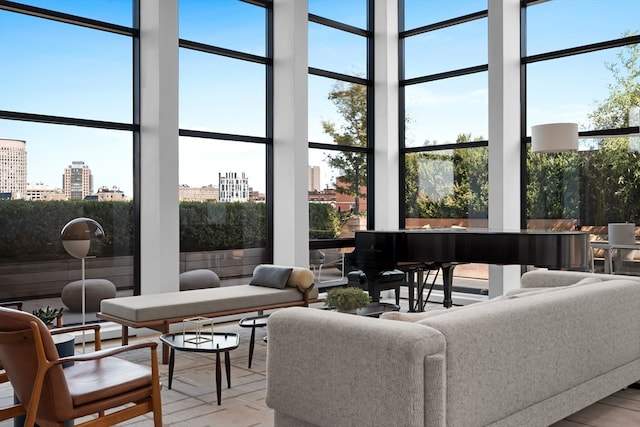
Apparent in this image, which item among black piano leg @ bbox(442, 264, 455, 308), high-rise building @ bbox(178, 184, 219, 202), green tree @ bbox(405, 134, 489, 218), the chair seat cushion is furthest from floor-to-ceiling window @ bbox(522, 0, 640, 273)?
the chair seat cushion

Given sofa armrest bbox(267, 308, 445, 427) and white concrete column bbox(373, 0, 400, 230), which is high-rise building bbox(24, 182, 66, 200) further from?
white concrete column bbox(373, 0, 400, 230)

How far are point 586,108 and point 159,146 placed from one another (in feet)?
17.6

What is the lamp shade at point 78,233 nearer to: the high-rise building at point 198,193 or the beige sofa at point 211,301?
the beige sofa at point 211,301

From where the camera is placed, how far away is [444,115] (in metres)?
9.19

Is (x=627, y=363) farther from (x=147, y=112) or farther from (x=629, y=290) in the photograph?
(x=147, y=112)

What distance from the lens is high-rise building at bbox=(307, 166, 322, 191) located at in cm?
887

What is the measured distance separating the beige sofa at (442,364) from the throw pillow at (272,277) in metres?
3.40

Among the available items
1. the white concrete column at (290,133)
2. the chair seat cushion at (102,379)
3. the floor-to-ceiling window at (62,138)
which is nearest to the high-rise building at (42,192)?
the floor-to-ceiling window at (62,138)

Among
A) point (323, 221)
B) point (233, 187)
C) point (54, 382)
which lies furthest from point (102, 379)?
point (323, 221)

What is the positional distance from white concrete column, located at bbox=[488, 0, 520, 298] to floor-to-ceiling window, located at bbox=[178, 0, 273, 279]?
120 inches

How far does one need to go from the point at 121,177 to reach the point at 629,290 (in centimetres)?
529

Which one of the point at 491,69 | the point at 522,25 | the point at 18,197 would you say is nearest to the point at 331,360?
the point at 18,197

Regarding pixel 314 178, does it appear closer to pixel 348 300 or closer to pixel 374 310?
pixel 374 310

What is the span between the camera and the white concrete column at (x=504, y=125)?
7.93 meters
